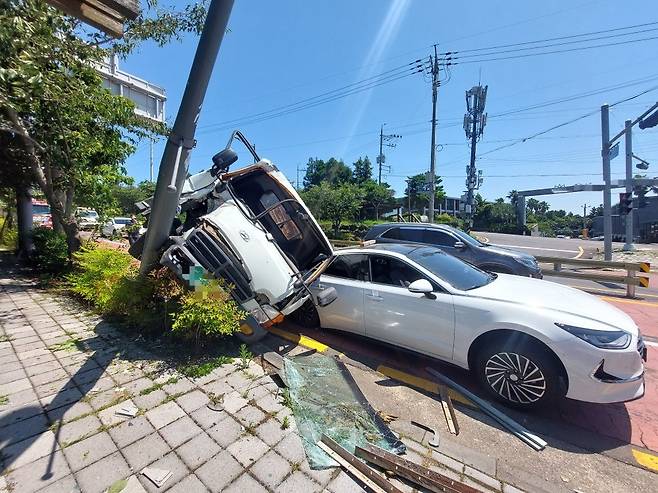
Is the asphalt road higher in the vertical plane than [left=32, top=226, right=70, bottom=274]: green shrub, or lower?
lower

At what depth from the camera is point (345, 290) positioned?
4.42m

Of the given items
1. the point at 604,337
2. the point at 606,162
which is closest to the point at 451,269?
the point at 604,337

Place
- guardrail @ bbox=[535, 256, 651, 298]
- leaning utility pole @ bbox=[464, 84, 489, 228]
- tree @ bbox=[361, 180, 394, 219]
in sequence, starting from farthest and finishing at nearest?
tree @ bbox=[361, 180, 394, 219] → leaning utility pole @ bbox=[464, 84, 489, 228] → guardrail @ bbox=[535, 256, 651, 298]

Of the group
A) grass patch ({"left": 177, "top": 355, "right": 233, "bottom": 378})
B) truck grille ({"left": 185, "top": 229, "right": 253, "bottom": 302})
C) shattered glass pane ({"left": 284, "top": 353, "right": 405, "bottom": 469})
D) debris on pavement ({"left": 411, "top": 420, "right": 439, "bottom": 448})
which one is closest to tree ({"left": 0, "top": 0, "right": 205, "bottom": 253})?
truck grille ({"left": 185, "top": 229, "right": 253, "bottom": 302})

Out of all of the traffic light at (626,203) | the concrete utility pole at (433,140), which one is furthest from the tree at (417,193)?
the traffic light at (626,203)

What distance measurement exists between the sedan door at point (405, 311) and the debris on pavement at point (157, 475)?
260cm

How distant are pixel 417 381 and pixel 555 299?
165cm

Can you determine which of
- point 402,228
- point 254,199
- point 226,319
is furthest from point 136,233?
point 402,228

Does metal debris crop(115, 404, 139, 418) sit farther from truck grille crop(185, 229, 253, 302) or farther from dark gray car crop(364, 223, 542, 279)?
dark gray car crop(364, 223, 542, 279)

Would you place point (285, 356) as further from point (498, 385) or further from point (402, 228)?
point (402, 228)

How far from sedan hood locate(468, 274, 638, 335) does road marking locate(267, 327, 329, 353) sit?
2.04m

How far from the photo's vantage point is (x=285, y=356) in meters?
3.96

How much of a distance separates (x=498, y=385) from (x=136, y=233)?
543 cm

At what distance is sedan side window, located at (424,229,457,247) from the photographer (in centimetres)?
887
